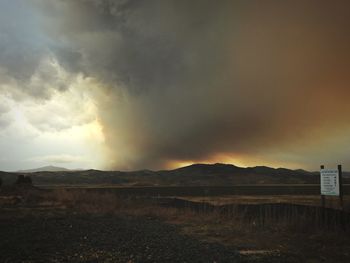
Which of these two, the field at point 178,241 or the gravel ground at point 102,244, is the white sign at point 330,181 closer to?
the field at point 178,241

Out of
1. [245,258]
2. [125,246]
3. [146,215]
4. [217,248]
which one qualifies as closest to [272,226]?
[217,248]

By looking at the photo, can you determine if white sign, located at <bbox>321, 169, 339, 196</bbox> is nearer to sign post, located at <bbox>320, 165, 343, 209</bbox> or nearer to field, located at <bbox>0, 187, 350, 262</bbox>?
sign post, located at <bbox>320, 165, 343, 209</bbox>

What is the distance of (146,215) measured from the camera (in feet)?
98.1

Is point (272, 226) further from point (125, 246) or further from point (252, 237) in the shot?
point (125, 246)

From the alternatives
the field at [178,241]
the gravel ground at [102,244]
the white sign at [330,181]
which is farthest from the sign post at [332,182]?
the gravel ground at [102,244]

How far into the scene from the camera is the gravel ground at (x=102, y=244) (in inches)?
535

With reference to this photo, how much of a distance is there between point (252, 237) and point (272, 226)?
343cm

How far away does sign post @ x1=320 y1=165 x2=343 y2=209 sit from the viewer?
798 inches

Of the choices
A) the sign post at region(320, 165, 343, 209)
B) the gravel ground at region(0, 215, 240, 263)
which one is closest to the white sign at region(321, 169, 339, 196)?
the sign post at region(320, 165, 343, 209)

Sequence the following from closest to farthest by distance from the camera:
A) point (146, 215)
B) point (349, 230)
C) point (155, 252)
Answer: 1. point (155, 252)
2. point (349, 230)
3. point (146, 215)

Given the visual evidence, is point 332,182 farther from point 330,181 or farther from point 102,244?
point 102,244

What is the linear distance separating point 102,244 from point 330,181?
13.4 m

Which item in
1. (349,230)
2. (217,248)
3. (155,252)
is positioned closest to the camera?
(155,252)

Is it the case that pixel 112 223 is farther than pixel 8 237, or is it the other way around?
pixel 112 223
